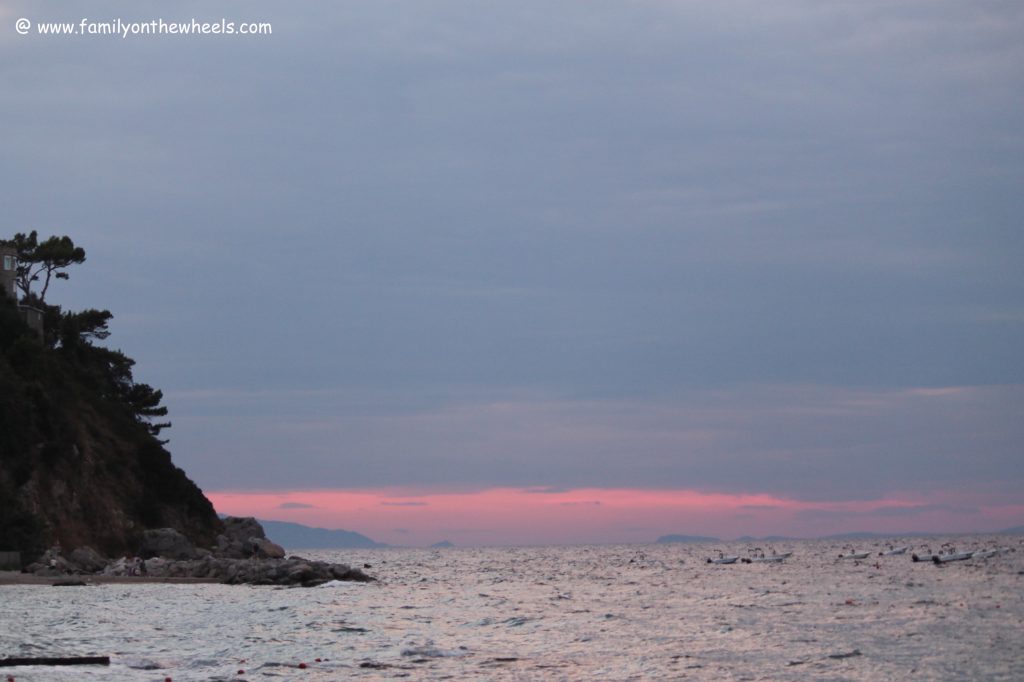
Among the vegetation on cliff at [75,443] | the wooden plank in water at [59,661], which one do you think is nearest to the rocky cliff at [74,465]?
the vegetation on cliff at [75,443]

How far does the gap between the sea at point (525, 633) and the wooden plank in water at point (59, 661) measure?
283 millimetres

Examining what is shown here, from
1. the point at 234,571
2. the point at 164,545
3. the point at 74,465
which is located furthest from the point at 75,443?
the point at 234,571

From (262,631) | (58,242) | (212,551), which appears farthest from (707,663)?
(58,242)

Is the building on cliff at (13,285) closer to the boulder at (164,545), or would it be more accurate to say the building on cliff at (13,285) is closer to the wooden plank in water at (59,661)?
the boulder at (164,545)

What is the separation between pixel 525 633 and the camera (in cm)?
3244

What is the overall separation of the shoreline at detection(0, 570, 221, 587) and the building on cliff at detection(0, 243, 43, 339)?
30083 millimetres

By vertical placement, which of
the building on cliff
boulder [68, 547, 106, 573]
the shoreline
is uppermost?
the building on cliff

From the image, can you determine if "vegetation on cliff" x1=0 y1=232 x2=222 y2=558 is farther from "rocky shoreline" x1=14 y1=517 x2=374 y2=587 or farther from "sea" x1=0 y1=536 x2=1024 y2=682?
"sea" x1=0 y1=536 x2=1024 y2=682

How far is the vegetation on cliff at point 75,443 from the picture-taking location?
68.4 m

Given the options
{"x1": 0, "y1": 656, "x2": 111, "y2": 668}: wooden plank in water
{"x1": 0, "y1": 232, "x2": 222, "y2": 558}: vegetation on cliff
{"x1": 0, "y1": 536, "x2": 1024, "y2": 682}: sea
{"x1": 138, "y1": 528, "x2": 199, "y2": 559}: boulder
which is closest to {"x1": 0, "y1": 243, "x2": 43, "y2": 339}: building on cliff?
{"x1": 0, "y1": 232, "x2": 222, "y2": 558}: vegetation on cliff

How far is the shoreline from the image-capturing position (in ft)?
176

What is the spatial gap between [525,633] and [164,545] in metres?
49.6

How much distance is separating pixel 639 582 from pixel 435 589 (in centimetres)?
1335

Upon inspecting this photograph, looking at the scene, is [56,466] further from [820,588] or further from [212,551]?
[820,588]
